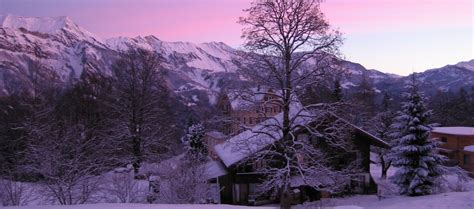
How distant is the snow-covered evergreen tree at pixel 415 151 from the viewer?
31.1m

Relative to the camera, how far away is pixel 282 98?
1852 centimetres

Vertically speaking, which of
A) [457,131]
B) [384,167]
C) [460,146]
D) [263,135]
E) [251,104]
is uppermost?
[251,104]

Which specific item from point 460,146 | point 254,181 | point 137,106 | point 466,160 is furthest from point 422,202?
point 460,146

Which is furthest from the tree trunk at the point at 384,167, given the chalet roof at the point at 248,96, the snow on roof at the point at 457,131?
the chalet roof at the point at 248,96

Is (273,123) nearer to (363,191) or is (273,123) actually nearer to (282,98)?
(282,98)

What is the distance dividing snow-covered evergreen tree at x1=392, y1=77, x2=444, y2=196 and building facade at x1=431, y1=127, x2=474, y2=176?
18.0 m

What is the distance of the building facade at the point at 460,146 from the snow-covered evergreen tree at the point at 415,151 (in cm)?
1798

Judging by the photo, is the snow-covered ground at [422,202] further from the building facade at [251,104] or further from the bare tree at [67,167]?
the bare tree at [67,167]

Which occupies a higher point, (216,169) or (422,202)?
(216,169)

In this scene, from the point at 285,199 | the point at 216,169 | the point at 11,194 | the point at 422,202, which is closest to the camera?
the point at 11,194

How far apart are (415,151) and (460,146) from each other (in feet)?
75.7

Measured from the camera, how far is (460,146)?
50500mm

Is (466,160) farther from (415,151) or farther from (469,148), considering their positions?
(415,151)

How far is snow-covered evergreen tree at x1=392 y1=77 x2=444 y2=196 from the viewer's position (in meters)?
31.1
